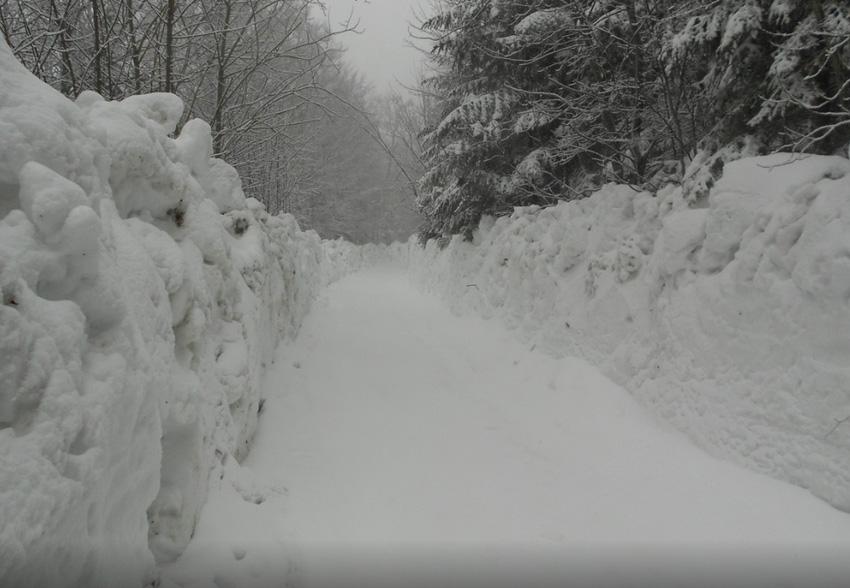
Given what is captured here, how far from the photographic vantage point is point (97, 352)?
1.51 metres

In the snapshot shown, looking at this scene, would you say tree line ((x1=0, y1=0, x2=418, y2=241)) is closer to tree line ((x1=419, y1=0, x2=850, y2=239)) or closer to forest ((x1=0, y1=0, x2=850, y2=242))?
forest ((x1=0, y1=0, x2=850, y2=242))

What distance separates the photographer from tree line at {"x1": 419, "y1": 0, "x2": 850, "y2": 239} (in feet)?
12.8

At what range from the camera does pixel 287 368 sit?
512 centimetres

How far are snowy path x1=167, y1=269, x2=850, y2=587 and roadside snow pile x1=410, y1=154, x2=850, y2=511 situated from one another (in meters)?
0.24

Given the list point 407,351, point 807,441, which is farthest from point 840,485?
point 407,351

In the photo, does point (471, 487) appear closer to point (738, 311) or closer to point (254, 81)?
point (738, 311)

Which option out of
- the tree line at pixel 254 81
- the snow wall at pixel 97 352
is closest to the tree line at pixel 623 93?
the tree line at pixel 254 81

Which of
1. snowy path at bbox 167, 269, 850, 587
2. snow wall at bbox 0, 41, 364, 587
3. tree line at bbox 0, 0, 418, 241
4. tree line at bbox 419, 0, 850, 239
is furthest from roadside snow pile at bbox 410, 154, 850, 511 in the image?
snow wall at bbox 0, 41, 364, 587

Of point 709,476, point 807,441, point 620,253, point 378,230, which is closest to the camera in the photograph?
point 807,441

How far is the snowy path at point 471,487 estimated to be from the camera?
244 centimetres

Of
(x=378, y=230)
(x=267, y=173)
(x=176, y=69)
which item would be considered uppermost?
(x=378, y=230)

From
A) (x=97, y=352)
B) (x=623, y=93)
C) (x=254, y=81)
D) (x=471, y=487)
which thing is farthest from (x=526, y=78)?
(x=97, y=352)

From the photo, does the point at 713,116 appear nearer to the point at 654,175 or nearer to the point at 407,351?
the point at 654,175

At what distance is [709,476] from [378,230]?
3515 cm
